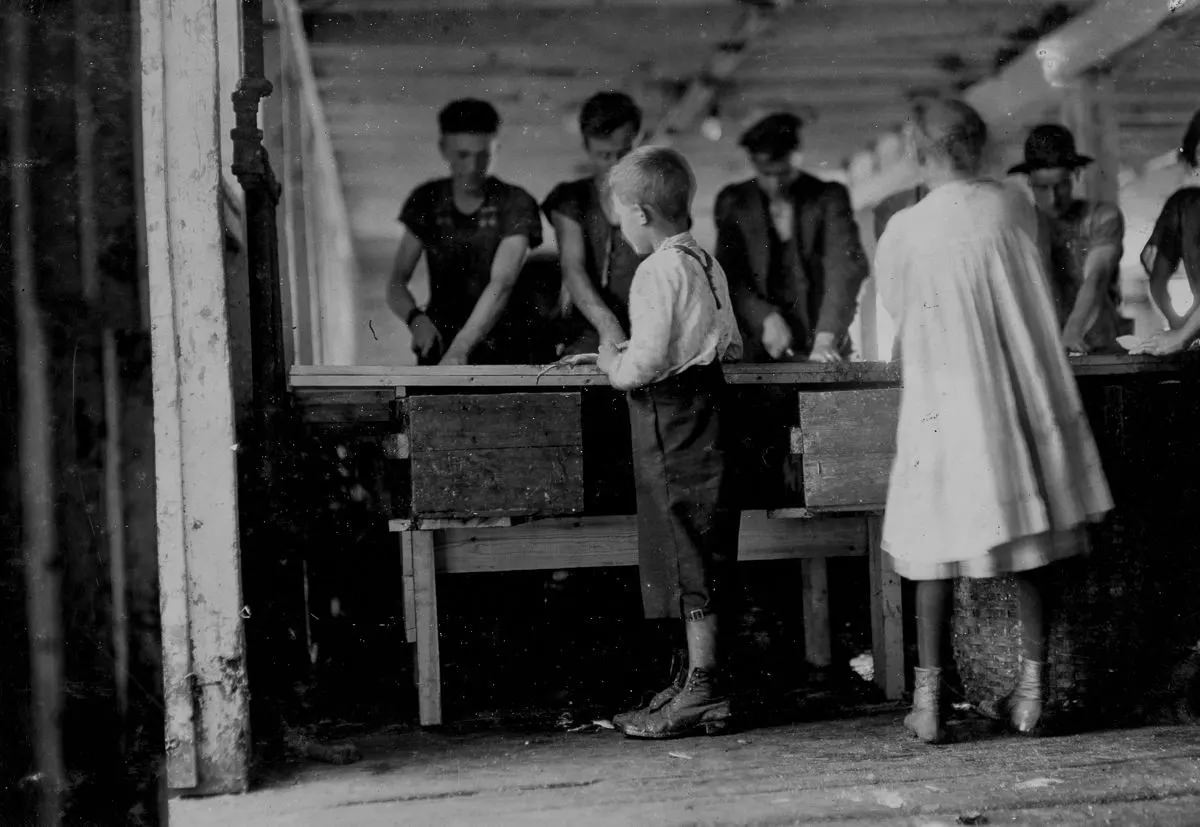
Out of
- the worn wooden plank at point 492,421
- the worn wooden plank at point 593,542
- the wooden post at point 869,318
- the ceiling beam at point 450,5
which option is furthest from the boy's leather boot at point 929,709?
the wooden post at point 869,318

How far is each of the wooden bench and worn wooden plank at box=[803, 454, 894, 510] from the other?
0.15m

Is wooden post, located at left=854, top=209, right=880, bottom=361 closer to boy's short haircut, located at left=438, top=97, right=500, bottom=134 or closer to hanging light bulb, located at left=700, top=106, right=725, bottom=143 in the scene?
hanging light bulb, located at left=700, top=106, right=725, bottom=143

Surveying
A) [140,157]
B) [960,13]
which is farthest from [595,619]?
[960,13]

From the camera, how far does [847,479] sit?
3361mm

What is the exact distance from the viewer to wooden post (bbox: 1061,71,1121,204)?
20.2 ft

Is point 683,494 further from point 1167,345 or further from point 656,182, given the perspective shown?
point 1167,345

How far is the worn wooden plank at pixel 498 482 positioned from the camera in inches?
128

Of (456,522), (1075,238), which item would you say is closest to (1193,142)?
(1075,238)

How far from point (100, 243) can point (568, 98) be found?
5839mm

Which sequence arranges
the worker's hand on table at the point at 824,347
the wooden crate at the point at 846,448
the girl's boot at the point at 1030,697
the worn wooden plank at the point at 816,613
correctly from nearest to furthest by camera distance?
the girl's boot at the point at 1030,697, the wooden crate at the point at 846,448, the worn wooden plank at the point at 816,613, the worker's hand on table at the point at 824,347

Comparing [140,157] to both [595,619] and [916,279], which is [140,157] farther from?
[595,619]

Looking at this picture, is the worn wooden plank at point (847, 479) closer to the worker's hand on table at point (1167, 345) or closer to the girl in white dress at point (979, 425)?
the girl in white dress at point (979, 425)

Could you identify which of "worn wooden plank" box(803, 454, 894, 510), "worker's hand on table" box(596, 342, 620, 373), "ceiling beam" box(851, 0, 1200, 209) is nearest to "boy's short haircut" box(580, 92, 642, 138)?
"ceiling beam" box(851, 0, 1200, 209)

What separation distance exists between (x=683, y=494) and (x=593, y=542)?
71 centimetres
